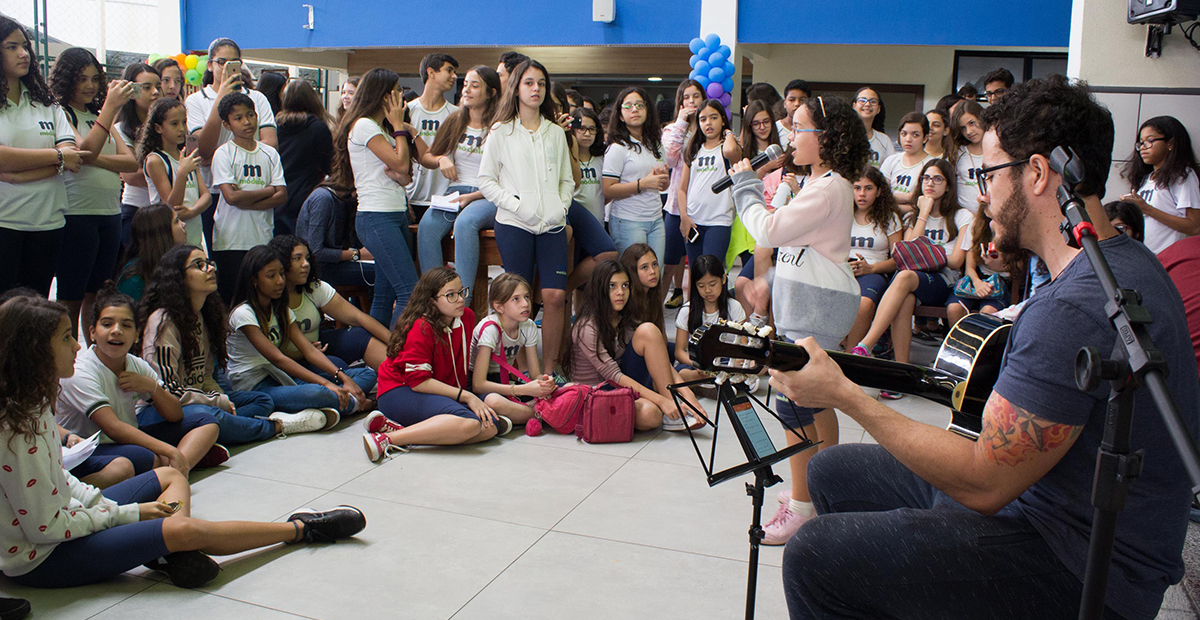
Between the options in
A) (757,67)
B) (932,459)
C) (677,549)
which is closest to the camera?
(932,459)

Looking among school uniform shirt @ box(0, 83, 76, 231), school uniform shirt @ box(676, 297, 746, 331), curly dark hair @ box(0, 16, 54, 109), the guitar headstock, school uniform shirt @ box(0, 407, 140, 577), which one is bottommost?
school uniform shirt @ box(0, 407, 140, 577)

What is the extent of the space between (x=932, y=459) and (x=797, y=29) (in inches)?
319

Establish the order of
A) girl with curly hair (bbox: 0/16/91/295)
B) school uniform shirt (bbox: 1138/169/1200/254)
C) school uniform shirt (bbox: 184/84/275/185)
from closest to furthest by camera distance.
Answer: girl with curly hair (bbox: 0/16/91/295) < school uniform shirt (bbox: 1138/169/1200/254) < school uniform shirt (bbox: 184/84/275/185)

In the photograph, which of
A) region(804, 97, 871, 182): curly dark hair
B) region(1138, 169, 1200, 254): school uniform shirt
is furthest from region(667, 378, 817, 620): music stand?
region(1138, 169, 1200, 254): school uniform shirt

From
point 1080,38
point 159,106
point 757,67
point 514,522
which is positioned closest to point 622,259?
point 514,522

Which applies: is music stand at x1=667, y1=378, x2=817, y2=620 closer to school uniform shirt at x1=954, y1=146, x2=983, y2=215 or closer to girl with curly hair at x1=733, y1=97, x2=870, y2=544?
girl with curly hair at x1=733, y1=97, x2=870, y2=544

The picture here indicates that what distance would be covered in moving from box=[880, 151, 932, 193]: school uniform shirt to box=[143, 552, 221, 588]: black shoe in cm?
454

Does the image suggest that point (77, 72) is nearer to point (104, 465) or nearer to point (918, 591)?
point (104, 465)

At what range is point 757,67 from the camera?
1077 cm

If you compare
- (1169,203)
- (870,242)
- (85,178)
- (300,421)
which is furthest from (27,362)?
(1169,203)

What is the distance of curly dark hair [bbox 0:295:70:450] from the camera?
2230 mm

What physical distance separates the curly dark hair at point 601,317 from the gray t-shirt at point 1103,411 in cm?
289

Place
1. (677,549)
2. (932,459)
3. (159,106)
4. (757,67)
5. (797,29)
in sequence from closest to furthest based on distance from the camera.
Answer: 1. (932,459)
2. (677,549)
3. (159,106)
4. (797,29)
5. (757,67)

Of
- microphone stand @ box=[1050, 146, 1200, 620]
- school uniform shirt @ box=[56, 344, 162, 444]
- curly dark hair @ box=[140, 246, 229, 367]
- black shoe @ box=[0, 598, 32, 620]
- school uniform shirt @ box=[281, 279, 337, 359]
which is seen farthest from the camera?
school uniform shirt @ box=[281, 279, 337, 359]
